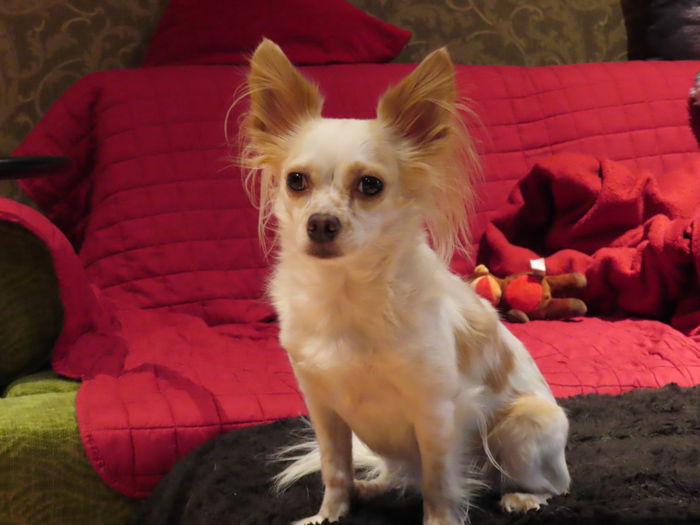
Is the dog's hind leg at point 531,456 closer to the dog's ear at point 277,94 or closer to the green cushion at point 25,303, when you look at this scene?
the dog's ear at point 277,94

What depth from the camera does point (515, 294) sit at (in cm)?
207

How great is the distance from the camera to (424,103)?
3.95 ft

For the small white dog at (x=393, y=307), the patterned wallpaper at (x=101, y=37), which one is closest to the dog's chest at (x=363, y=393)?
the small white dog at (x=393, y=307)

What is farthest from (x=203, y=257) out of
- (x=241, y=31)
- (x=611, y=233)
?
(x=611, y=233)

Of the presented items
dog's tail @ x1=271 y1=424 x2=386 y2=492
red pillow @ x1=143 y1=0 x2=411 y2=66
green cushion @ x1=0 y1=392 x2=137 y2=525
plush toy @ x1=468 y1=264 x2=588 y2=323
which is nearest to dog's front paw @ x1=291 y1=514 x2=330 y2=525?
dog's tail @ x1=271 y1=424 x2=386 y2=492

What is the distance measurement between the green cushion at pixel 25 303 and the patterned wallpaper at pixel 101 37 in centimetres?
100

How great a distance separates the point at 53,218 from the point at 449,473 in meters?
1.48

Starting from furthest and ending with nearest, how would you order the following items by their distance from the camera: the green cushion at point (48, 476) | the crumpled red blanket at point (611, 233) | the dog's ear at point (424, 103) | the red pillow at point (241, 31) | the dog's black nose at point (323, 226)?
the red pillow at point (241, 31) < the crumpled red blanket at point (611, 233) < the green cushion at point (48, 476) < the dog's ear at point (424, 103) < the dog's black nose at point (323, 226)

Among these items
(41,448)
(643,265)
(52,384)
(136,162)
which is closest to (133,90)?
(136,162)

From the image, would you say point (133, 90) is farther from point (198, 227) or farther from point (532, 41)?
point (532, 41)

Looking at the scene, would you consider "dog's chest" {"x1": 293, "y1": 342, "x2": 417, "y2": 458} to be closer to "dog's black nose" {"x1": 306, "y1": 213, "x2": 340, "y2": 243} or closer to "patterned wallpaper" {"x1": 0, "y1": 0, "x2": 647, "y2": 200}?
"dog's black nose" {"x1": 306, "y1": 213, "x2": 340, "y2": 243}

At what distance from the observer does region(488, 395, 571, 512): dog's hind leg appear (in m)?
1.18

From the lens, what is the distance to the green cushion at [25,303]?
1.55 metres

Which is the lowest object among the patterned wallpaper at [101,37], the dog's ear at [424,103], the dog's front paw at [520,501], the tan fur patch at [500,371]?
the dog's front paw at [520,501]
